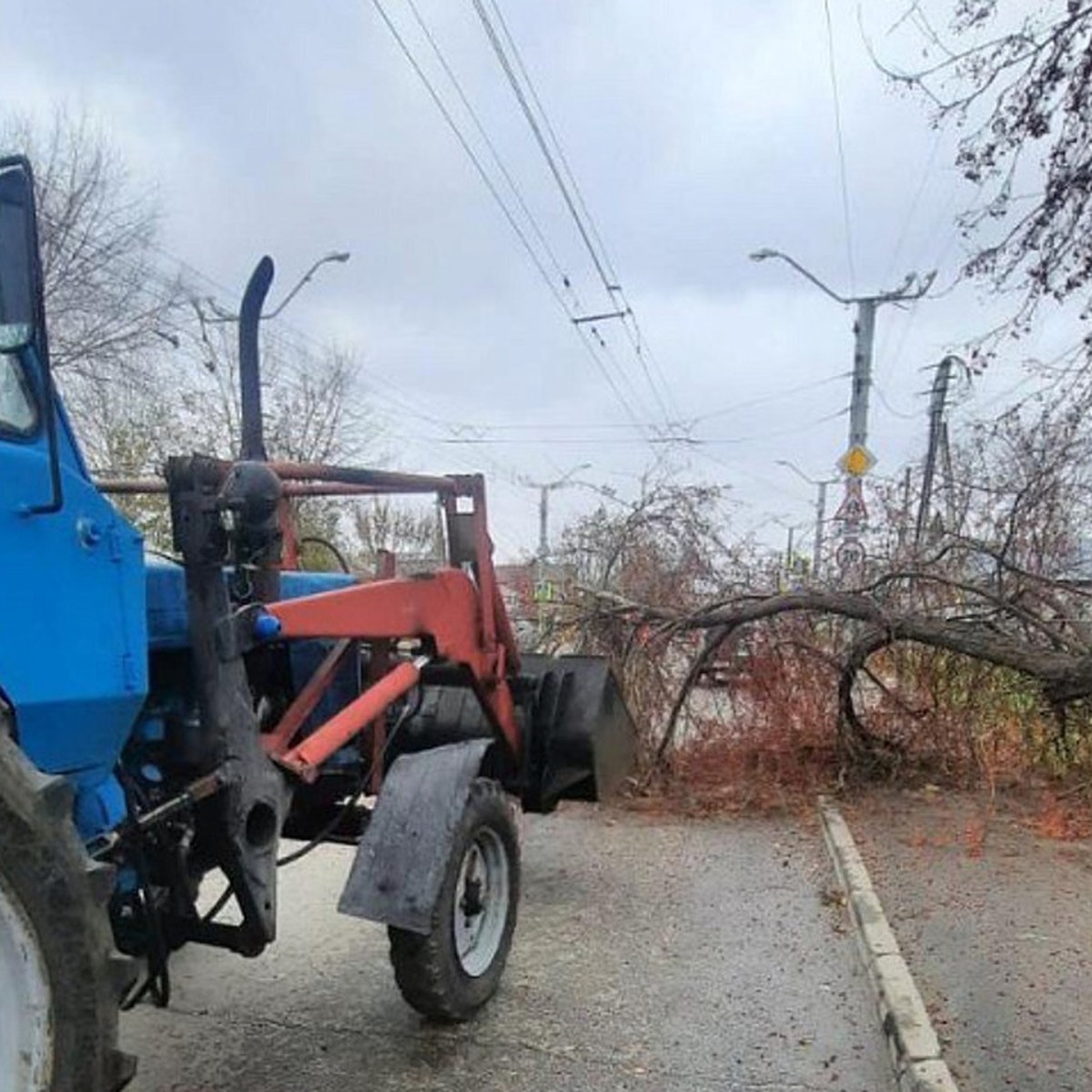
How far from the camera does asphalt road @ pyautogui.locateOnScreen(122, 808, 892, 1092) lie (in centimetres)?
391

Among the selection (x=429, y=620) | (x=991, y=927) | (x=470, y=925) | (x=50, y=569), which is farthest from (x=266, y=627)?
(x=991, y=927)

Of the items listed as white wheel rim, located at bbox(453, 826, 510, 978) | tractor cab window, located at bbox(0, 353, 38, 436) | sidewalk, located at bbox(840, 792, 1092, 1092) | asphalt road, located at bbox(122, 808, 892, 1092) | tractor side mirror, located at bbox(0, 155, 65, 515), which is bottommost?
asphalt road, located at bbox(122, 808, 892, 1092)

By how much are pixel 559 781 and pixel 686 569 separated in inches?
148

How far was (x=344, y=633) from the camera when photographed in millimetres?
4172

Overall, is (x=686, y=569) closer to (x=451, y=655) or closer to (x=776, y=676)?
(x=776, y=676)

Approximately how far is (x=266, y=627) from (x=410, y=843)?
3.14 feet

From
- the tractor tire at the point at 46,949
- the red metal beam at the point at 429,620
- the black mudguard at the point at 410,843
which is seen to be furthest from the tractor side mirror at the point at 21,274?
the black mudguard at the point at 410,843

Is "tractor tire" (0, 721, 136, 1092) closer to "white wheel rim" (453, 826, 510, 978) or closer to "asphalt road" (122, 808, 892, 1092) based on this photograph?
"asphalt road" (122, 808, 892, 1092)

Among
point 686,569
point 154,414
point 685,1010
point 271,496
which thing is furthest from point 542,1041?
point 154,414

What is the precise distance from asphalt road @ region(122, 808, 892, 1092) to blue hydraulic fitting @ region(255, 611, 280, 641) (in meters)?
1.53

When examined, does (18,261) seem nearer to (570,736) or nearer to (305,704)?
(305,704)

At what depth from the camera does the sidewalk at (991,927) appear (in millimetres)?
3926

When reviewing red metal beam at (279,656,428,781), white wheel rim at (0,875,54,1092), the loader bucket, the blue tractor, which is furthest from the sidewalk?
white wheel rim at (0,875,54,1092)

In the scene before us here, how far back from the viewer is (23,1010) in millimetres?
2232
